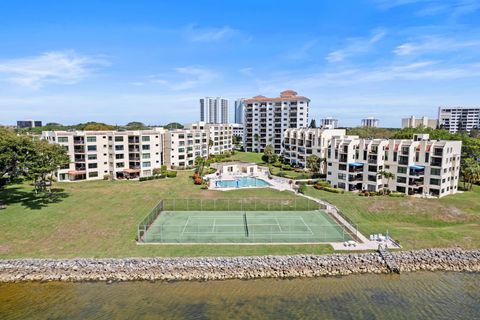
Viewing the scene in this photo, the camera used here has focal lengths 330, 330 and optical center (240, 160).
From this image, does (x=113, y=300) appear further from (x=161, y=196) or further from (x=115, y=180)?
(x=115, y=180)

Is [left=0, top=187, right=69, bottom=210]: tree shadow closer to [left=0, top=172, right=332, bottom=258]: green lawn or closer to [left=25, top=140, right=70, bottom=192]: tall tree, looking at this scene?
[left=0, top=172, right=332, bottom=258]: green lawn

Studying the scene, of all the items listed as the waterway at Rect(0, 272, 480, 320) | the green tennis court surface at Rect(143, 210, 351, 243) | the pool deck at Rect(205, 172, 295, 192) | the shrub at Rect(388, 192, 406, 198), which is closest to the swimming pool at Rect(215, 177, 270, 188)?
→ the pool deck at Rect(205, 172, 295, 192)

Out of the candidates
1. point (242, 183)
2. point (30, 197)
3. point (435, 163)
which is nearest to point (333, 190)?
point (435, 163)

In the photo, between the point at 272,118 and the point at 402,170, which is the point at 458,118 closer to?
the point at 272,118

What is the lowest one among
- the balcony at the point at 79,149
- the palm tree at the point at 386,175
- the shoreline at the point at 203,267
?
the shoreline at the point at 203,267

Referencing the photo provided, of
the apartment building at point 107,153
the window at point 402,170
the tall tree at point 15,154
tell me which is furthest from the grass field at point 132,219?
the apartment building at point 107,153

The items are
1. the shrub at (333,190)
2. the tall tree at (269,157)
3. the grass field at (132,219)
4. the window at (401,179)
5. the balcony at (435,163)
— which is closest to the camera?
the grass field at (132,219)

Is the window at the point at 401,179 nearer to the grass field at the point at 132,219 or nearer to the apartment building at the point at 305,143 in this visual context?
the grass field at the point at 132,219
